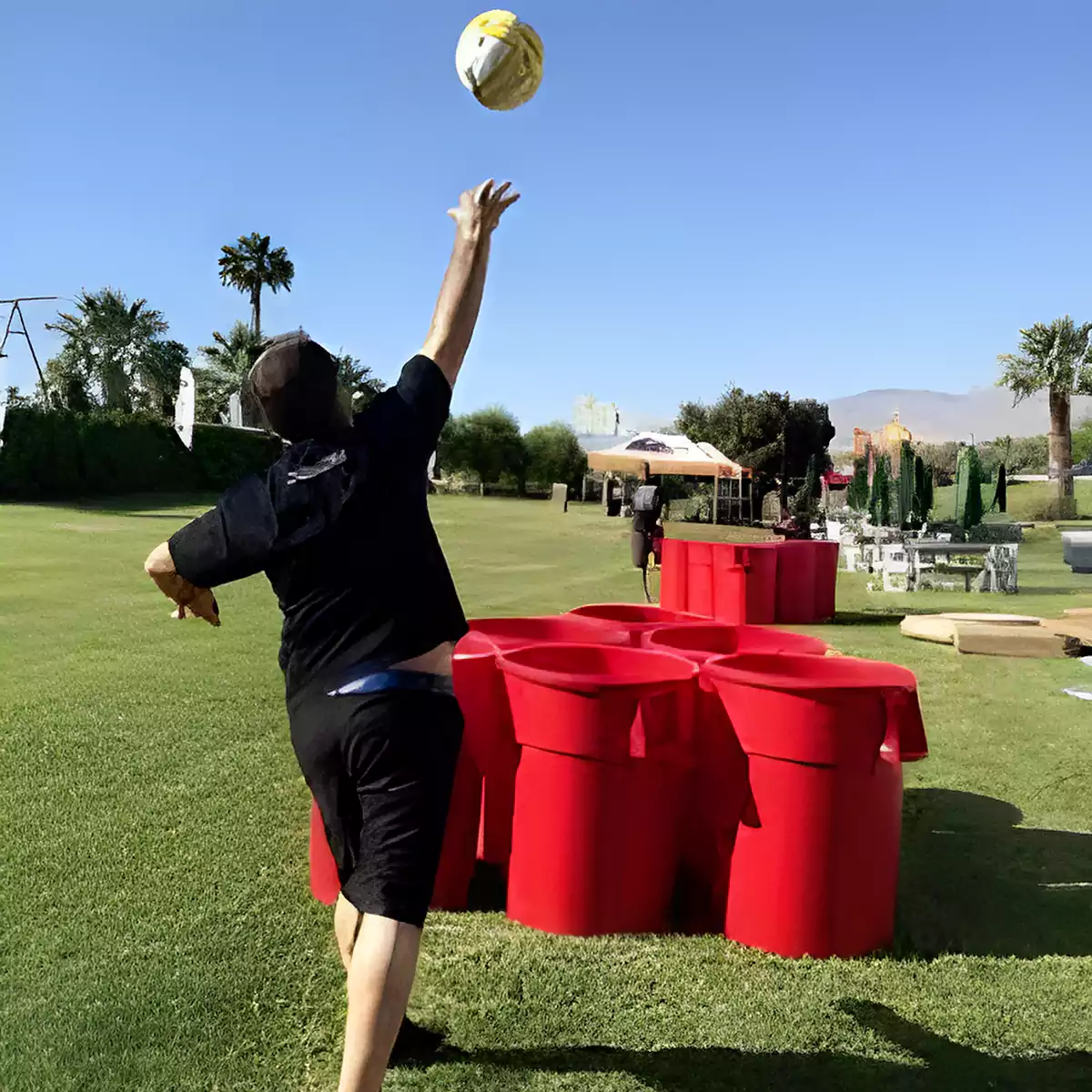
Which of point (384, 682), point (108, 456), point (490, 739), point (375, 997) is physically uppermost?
point (108, 456)

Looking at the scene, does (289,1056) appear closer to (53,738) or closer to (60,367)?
(53,738)

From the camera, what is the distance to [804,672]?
4.25 meters

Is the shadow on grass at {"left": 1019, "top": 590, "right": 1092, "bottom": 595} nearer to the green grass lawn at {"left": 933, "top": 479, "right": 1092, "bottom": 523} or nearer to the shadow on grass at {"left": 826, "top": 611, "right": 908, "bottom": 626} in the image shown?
the shadow on grass at {"left": 826, "top": 611, "right": 908, "bottom": 626}

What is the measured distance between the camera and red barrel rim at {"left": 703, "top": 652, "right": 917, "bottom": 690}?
3576 millimetres

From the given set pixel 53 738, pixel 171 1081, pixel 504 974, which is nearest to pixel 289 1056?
pixel 171 1081

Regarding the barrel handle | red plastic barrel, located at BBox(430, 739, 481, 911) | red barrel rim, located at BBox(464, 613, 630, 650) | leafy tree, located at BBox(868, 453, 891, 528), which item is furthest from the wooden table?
red plastic barrel, located at BBox(430, 739, 481, 911)

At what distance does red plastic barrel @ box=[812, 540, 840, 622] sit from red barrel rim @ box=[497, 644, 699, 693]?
9.15 metres

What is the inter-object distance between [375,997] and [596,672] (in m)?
2.28

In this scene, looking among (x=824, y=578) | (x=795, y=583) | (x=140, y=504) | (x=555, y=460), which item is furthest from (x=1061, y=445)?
(x=795, y=583)

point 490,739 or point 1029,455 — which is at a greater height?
point 1029,455

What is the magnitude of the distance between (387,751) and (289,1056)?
4.26ft

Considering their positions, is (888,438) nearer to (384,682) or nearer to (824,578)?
(824,578)

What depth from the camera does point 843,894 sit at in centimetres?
368

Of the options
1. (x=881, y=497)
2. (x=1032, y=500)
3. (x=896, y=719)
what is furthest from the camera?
(x=1032, y=500)
